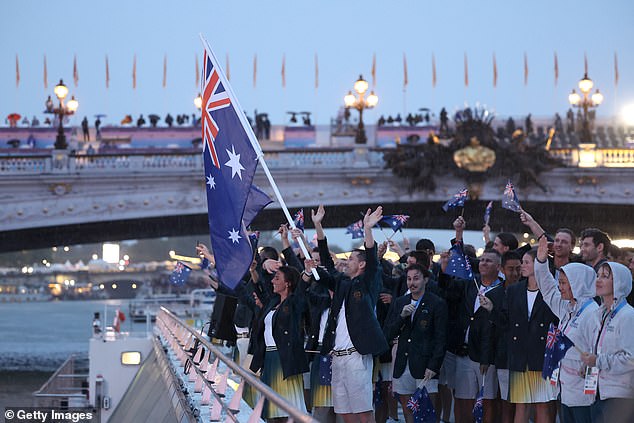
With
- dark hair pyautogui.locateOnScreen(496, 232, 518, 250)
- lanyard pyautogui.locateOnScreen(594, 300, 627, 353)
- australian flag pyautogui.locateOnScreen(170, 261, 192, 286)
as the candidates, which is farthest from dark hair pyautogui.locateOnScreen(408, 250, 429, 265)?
australian flag pyautogui.locateOnScreen(170, 261, 192, 286)

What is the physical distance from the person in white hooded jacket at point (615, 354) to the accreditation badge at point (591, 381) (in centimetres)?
3

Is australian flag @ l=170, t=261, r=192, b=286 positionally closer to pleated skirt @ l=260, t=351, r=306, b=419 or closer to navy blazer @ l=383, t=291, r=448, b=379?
navy blazer @ l=383, t=291, r=448, b=379

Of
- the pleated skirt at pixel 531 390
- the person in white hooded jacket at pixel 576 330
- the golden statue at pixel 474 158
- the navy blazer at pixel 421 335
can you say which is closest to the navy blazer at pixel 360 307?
the navy blazer at pixel 421 335

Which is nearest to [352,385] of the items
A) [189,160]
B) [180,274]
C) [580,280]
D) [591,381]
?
[580,280]

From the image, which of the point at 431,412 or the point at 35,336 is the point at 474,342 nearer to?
the point at 431,412

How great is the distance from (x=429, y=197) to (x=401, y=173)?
1.25 meters

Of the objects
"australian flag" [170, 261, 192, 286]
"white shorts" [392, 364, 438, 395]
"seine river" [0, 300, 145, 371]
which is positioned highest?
"australian flag" [170, 261, 192, 286]

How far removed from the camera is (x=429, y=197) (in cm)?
3916

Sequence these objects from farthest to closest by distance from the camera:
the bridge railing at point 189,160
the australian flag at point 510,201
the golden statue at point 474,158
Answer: the bridge railing at point 189,160, the golden statue at point 474,158, the australian flag at point 510,201

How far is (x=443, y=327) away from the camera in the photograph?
429 inches

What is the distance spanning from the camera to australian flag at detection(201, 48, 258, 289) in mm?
10273

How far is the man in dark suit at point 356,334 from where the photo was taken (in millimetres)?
10000

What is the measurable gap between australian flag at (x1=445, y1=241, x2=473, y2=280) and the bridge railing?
27672 mm

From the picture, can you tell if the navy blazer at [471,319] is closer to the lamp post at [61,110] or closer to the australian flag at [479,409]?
the australian flag at [479,409]
